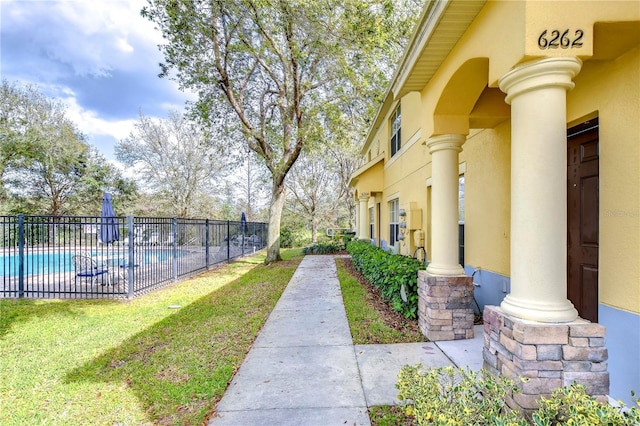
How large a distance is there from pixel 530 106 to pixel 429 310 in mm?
3032

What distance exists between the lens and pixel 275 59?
1171cm

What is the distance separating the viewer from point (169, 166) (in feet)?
82.9

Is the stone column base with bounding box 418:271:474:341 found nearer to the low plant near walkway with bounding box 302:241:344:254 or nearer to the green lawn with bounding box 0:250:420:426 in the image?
the green lawn with bounding box 0:250:420:426

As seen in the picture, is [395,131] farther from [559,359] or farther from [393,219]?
[559,359]

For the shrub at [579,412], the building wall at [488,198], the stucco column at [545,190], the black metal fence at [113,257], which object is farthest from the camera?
the black metal fence at [113,257]

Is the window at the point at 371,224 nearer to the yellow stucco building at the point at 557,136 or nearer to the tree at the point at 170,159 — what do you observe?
the yellow stucco building at the point at 557,136

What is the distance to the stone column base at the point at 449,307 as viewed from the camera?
4371 mm

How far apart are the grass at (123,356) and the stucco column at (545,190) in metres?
3.23

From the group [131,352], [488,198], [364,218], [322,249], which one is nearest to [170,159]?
[322,249]

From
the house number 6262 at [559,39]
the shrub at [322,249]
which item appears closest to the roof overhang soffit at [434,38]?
the house number 6262 at [559,39]

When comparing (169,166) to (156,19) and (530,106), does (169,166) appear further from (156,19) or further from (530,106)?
(530,106)

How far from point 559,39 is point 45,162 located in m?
30.3

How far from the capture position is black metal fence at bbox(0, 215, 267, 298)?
7.57 meters

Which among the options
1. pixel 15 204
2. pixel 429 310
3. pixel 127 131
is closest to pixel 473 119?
pixel 429 310
